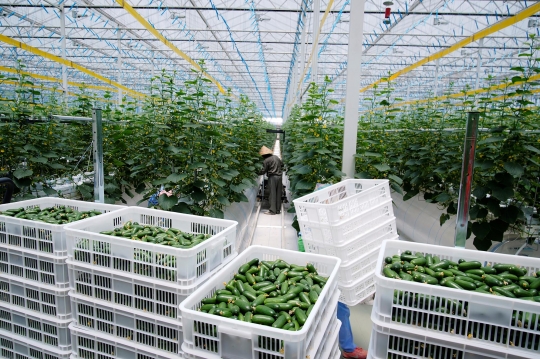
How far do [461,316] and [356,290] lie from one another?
1385 mm

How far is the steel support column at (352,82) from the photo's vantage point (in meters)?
3.98

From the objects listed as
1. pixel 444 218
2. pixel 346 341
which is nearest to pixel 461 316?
pixel 346 341

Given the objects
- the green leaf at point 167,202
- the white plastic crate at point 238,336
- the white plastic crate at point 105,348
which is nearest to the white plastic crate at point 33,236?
the white plastic crate at point 105,348

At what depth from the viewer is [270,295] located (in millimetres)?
1807

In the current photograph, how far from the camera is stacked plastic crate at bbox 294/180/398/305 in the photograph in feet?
8.60

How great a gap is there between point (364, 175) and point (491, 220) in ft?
4.98

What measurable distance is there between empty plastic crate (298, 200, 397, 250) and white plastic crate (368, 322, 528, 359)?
39.9 inches

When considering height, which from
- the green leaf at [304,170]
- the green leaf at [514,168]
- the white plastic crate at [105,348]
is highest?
the green leaf at [514,168]

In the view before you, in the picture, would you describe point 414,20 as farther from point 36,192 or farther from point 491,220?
point 36,192

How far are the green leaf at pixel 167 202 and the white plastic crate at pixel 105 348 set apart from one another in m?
1.83

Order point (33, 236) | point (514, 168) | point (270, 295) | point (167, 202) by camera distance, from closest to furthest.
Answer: point (270, 295), point (33, 236), point (514, 168), point (167, 202)

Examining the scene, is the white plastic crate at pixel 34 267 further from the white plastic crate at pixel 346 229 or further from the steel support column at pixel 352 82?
the steel support column at pixel 352 82

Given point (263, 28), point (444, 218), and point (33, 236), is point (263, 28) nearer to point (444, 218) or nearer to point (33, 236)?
point (444, 218)

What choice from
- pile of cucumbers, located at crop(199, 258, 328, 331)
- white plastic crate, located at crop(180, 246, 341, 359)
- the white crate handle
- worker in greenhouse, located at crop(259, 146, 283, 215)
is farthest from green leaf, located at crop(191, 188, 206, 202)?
worker in greenhouse, located at crop(259, 146, 283, 215)
